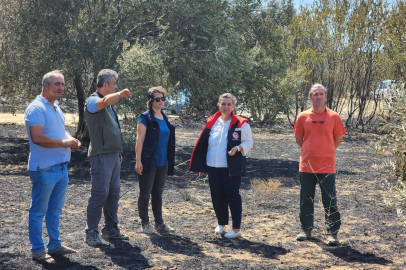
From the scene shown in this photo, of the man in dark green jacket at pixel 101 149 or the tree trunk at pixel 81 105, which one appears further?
the tree trunk at pixel 81 105

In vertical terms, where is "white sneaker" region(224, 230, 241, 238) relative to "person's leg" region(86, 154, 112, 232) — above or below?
below

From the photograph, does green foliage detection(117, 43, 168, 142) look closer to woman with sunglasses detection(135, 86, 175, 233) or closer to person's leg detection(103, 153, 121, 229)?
woman with sunglasses detection(135, 86, 175, 233)

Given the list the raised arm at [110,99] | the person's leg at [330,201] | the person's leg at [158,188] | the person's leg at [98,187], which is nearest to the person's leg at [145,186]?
the person's leg at [158,188]

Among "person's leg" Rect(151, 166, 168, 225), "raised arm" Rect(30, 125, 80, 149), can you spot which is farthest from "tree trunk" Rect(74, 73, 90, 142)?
"raised arm" Rect(30, 125, 80, 149)

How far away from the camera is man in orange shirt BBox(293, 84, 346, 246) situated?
523 centimetres

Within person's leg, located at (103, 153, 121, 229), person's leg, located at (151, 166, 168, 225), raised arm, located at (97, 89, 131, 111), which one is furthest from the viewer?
person's leg, located at (151, 166, 168, 225)

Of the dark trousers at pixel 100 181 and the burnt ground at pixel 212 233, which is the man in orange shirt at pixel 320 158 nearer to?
the burnt ground at pixel 212 233

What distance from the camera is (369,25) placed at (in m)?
19.7

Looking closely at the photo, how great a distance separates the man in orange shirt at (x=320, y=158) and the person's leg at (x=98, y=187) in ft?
7.60

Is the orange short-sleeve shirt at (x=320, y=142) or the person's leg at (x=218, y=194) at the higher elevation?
the orange short-sleeve shirt at (x=320, y=142)

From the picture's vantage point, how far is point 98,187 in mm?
4898

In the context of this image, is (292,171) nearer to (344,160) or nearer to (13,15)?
(344,160)

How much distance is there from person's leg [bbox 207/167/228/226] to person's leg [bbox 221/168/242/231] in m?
0.08

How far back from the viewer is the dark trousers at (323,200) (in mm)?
5227
